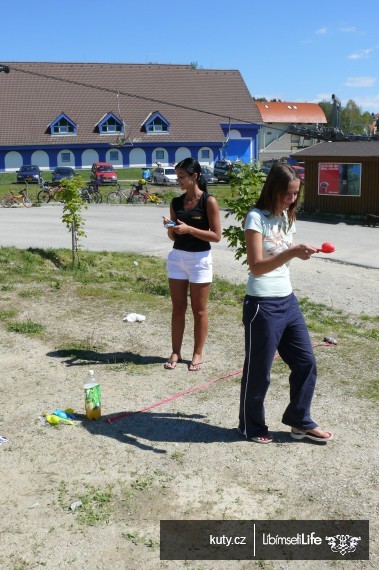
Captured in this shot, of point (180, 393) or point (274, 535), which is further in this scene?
point (180, 393)

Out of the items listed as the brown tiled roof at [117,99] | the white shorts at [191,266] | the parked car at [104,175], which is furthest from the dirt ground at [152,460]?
the brown tiled roof at [117,99]

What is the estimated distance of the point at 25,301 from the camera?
340 inches

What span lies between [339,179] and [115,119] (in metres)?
29.8

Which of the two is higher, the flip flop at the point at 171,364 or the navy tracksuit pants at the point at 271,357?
the navy tracksuit pants at the point at 271,357

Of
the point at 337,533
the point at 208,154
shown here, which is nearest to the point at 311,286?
the point at 337,533

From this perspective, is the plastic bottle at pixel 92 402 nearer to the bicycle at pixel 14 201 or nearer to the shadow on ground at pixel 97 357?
the shadow on ground at pixel 97 357

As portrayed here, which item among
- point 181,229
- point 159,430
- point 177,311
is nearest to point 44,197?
point 177,311

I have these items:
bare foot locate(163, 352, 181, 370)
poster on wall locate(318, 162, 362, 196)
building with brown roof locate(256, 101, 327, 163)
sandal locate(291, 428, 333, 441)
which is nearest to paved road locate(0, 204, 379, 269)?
poster on wall locate(318, 162, 362, 196)

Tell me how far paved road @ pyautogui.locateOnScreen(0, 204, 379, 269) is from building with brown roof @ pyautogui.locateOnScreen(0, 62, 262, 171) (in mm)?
24563

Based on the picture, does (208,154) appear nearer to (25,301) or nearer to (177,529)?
(25,301)

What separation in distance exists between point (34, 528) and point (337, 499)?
5.42ft

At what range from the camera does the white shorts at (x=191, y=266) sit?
19.5ft

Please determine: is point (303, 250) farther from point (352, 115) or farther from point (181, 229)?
point (352, 115)

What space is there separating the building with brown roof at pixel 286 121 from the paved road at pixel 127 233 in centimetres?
5386
